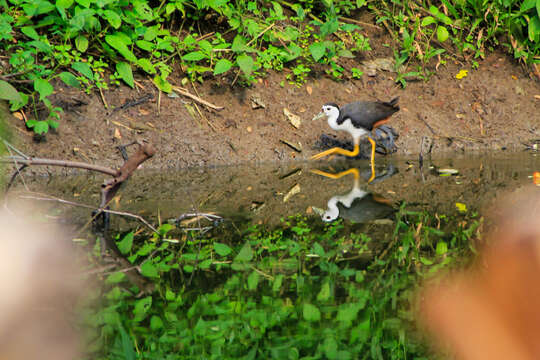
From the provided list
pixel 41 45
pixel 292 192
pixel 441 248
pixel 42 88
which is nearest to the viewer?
pixel 441 248

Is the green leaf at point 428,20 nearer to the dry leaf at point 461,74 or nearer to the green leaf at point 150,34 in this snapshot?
the dry leaf at point 461,74

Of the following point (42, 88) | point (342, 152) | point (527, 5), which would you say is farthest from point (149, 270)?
point (527, 5)

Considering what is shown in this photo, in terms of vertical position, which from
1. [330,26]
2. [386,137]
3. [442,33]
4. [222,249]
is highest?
[222,249]

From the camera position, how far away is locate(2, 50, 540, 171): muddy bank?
5.69 meters

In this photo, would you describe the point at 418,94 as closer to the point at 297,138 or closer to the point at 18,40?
the point at 297,138

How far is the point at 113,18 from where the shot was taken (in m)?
5.62

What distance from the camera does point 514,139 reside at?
6613mm

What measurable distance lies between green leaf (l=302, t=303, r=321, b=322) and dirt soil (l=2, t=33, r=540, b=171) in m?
3.68

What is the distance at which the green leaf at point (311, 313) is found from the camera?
213cm

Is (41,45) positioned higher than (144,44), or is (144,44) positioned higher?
(41,45)

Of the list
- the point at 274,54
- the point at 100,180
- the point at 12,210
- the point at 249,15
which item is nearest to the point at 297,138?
the point at 274,54

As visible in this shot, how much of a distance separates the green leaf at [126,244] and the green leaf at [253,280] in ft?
2.46

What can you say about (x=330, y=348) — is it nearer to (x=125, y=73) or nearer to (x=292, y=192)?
(x=292, y=192)

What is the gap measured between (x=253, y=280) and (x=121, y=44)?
402 centimetres
